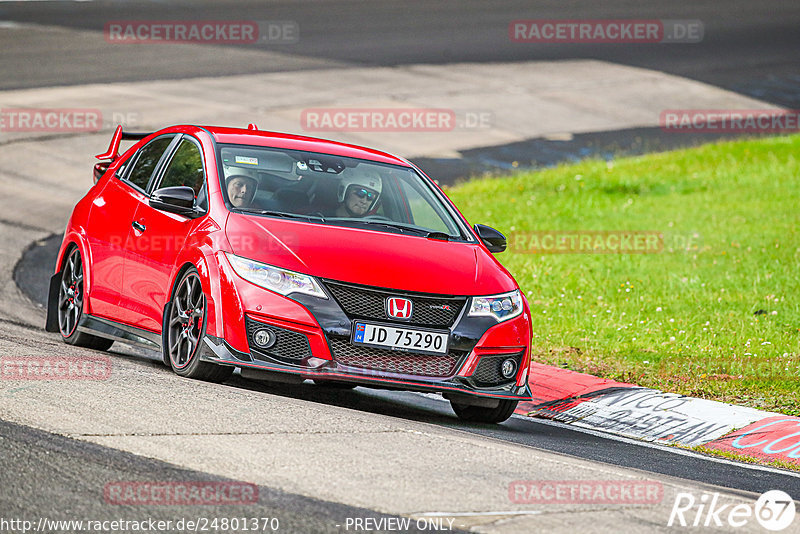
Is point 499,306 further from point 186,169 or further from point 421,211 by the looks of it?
point 186,169

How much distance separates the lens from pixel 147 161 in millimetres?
9172

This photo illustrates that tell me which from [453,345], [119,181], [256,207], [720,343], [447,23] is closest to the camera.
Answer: [453,345]

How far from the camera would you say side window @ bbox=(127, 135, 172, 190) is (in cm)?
903

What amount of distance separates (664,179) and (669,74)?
9783mm

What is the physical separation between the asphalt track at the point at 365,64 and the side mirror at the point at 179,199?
3.73 feet

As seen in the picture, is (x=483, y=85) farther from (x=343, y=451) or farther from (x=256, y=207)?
(x=343, y=451)

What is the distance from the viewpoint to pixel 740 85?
1145 inches

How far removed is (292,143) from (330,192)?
696 mm

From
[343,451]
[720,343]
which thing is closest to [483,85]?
[720,343]

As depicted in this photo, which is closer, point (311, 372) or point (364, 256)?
point (311, 372)

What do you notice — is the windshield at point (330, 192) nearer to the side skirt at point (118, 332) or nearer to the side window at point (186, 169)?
the side window at point (186, 169)

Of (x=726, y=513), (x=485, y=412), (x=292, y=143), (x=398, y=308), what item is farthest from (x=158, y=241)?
(x=726, y=513)

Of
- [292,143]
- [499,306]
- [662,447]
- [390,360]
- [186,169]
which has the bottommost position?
[662,447]

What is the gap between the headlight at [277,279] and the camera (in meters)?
7.27
